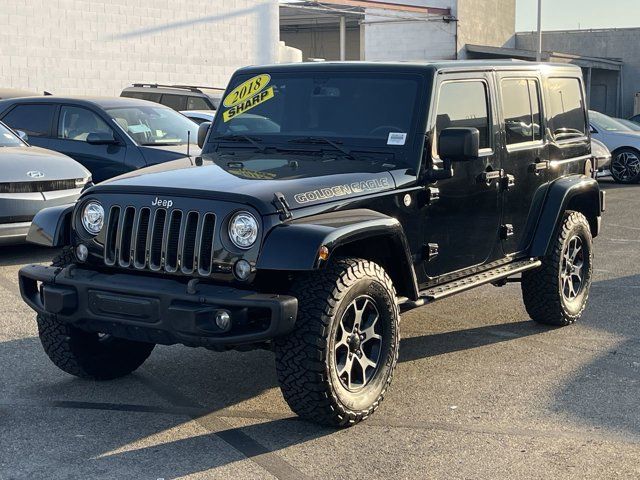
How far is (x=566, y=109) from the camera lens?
7590mm

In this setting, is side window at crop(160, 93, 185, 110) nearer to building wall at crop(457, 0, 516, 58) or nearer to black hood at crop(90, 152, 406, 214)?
black hood at crop(90, 152, 406, 214)

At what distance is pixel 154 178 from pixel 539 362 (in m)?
2.75

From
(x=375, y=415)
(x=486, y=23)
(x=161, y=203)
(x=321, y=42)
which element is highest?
(x=321, y=42)

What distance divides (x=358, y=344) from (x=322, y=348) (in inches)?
16.5

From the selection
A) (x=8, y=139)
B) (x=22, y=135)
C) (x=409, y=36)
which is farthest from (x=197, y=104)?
(x=409, y=36)

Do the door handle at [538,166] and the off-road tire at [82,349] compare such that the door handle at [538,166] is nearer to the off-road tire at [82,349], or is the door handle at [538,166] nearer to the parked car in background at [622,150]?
the off-road tire at [82,349]

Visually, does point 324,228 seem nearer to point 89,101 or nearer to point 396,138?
point 396,138

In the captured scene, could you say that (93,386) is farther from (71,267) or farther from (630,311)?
(630,311)

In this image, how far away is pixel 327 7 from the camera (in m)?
32.9

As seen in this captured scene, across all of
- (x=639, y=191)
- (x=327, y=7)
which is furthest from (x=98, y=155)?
(x=327, y=7)

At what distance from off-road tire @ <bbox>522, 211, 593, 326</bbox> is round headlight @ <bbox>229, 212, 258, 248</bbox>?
9.79 ft

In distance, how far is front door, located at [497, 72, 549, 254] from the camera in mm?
6680

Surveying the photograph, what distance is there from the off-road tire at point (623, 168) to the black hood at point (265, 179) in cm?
1407

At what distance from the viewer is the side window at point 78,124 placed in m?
11.7
